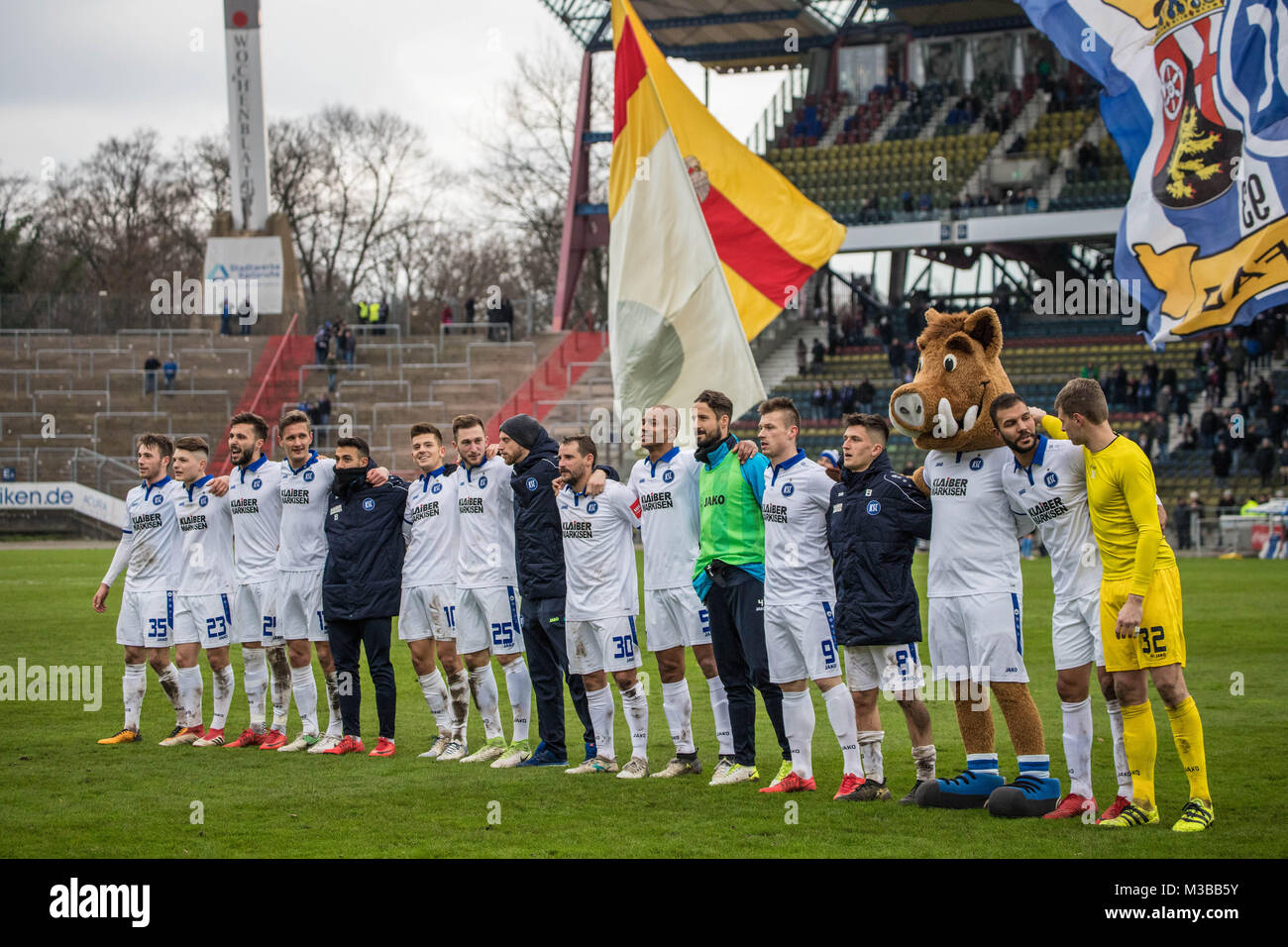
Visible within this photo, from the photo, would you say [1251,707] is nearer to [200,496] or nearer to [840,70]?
[200,496]

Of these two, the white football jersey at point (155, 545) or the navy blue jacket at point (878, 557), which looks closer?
the navy blue jacket at point (878, 557)

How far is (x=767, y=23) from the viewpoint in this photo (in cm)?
4703

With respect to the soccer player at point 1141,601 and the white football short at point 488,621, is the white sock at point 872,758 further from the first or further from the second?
the white football short at point 488,621

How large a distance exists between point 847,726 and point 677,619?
1.53 m

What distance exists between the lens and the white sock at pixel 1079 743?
319 inches

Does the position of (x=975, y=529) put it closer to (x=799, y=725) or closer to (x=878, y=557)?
(x=878, y=557)

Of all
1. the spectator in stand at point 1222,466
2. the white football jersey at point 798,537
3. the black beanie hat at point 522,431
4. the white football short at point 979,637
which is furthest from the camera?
the spectator in stand at point 1222,466

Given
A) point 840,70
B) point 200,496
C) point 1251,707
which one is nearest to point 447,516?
point 200,496

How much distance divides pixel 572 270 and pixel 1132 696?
1616 inches

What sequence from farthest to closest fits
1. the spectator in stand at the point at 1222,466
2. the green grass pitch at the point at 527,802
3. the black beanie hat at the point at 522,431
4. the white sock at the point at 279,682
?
the spectator in stand at the point at 1222,466
the white sock at the point at 279,682
the black beanie hat at the point at 522,431
the green grass pitch at the point at 527,802

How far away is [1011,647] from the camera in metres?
8.23

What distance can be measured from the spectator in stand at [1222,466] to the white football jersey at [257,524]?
91.9 feet

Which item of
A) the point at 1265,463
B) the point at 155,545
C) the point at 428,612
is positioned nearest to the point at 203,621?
the point at 155,545

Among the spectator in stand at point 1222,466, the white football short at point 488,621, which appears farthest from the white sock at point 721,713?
the spectator in stand at point 1222,466
